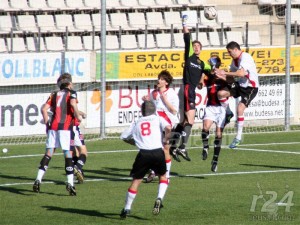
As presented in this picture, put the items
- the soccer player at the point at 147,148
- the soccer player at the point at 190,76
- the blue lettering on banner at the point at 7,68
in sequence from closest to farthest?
the soccer player at the point at 147,148 → the soccer player at the point at 190,76 → the blue lettering on banner at the point at 7,68

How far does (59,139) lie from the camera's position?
16125 mm

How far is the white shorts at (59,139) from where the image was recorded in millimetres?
16047

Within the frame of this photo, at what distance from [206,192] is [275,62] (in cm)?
1209

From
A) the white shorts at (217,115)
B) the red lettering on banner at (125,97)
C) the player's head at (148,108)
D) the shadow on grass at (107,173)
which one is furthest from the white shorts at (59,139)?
the red lettering on banner at (125,97)

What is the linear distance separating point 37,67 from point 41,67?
110 mm

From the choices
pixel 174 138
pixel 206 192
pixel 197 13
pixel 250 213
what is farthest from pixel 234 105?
pixel 250 213

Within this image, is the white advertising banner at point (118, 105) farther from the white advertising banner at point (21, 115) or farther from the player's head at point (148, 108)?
the player's head at point (148, 108)

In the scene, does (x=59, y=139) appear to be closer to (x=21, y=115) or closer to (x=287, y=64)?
(x=21, y=115)

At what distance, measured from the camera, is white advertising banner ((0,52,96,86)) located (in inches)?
961

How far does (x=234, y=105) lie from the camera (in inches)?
1099

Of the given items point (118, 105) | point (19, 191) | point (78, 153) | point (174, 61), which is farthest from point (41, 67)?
point (19, 191)

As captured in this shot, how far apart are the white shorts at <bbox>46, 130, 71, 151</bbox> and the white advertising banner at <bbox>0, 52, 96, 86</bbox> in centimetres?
848

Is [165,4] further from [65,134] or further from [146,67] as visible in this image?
[65,134]

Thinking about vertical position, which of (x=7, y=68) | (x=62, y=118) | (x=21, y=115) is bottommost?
(x=21, y=115)
